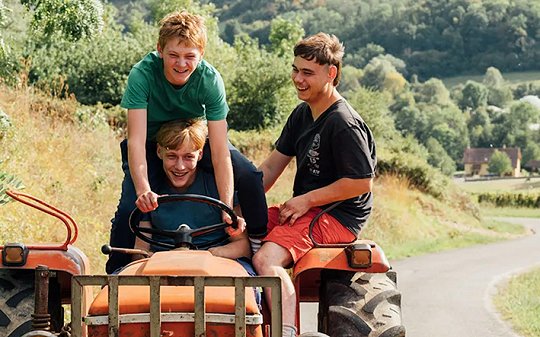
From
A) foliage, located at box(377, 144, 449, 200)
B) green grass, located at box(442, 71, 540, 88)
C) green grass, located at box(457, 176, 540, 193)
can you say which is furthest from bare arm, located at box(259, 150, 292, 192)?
green grass, located at box(442, 71, 540, 88)

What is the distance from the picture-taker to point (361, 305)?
19.5 feet

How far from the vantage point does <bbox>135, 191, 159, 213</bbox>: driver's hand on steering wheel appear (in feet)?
19.3

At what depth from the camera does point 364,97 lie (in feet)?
149

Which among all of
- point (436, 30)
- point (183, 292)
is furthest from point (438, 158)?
point (183, 292)

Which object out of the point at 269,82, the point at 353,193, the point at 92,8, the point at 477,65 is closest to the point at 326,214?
the point at 353,193

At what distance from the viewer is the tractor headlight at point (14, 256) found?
6.06 m

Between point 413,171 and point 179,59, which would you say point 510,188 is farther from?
point 179,59

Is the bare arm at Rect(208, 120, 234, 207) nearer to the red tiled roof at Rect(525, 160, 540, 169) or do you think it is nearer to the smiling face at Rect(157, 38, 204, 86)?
the smiling face at Rect(157, 38, 204, 86)

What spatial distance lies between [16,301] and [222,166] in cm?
135

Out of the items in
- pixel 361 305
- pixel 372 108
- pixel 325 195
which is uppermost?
pixel 325 195

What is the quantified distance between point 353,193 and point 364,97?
39.2 meters

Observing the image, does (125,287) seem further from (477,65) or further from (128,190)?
(477,65)

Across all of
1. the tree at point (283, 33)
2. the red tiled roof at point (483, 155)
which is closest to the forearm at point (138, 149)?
the tree at point (283, 33)

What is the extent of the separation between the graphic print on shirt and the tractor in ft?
1.90
